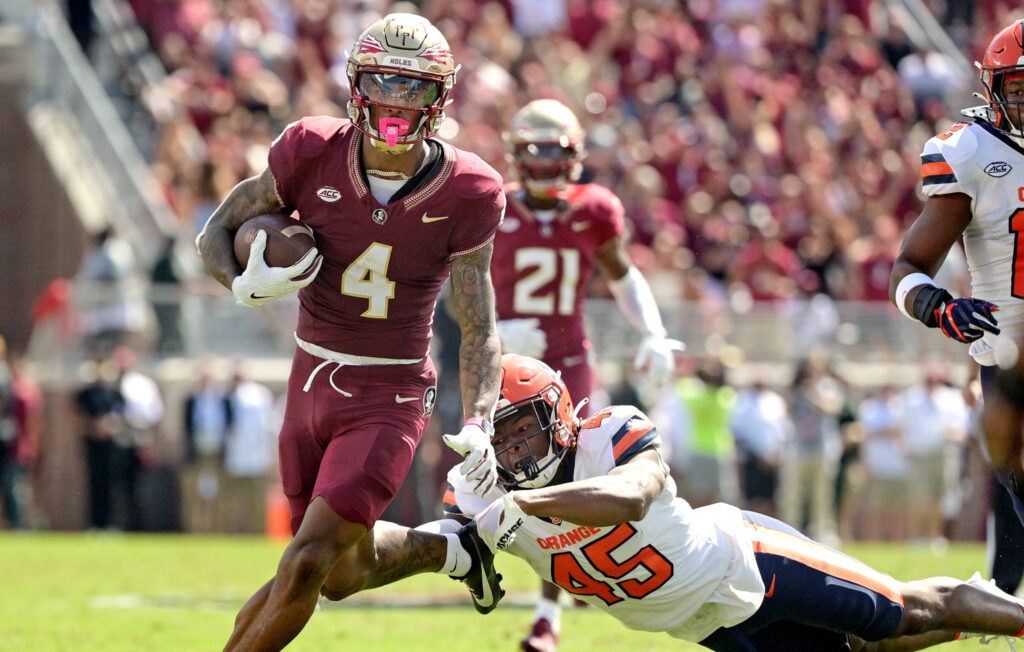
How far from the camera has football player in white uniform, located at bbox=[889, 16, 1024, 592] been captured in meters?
5.26

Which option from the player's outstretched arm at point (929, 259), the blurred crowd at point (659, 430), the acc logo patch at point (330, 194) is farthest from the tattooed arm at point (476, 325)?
the blurred crowd at point (659, 430)

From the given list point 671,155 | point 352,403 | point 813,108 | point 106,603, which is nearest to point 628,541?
point 352,403

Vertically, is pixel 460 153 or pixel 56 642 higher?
pixel 460 153

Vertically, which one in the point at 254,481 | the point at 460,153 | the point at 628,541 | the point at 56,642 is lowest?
the point at 254,481

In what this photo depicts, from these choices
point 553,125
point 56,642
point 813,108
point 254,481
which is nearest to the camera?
point 56,642

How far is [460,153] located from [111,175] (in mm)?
10878

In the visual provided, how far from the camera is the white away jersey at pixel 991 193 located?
5266 millimetres

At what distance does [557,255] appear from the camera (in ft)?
24.6

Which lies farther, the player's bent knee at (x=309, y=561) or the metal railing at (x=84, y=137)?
the metal railing at (x=84, y=137)

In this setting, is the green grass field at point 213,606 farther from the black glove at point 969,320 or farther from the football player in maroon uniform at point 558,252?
the black glove at point 969,320

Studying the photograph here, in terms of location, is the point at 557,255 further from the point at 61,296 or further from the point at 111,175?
the point at 111,175

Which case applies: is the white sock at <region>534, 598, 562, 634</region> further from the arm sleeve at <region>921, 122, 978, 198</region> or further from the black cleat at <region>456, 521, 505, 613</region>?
the arm sleeve at <region>921, 122, 978, 198</region>

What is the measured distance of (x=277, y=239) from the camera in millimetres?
5066

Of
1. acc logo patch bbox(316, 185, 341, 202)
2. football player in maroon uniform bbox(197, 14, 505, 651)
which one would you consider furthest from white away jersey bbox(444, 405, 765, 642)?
acc logo patch bbox(316, 185, 341, 202)
